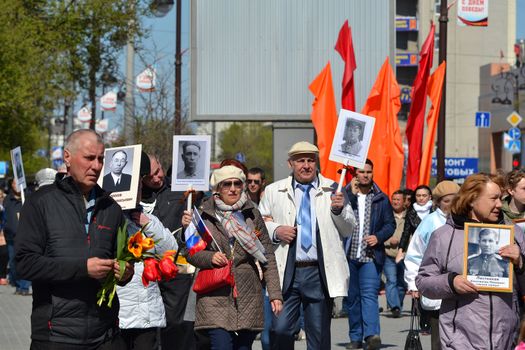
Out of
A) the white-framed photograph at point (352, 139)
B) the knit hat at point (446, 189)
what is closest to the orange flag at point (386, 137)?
the white-framed photograph at point (352, 139)

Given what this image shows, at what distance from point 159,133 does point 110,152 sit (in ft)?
69.7

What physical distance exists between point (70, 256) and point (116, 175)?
2.06 m

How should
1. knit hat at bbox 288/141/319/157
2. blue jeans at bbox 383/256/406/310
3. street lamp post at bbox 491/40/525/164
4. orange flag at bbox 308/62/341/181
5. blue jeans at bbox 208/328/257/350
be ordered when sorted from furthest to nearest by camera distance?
street lamp post at bbox 491/40/525/164 → orange flag at bbox 308/62/341/181 → blue jeans at bbox 383/256/406/310 → knit hat at bbox 288/141/319/157 → blue jeans at bbox 208/328/257/350

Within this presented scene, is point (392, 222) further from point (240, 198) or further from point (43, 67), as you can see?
point (43, 67)

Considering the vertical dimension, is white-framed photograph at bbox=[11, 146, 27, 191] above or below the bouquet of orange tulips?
above

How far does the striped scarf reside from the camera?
862 cm

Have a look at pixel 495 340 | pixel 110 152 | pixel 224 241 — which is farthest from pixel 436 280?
pixel 110 152

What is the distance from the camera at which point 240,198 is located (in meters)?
8.80

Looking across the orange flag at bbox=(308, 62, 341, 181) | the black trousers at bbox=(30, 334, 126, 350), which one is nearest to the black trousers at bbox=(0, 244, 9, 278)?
the orange flag at bbox=(308, 62, 341, 181)

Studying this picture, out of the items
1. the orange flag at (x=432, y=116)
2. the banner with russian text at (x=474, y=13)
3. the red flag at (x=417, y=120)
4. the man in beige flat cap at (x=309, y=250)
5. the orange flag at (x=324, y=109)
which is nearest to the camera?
the man in beige flat cap at (x=309, y=250)

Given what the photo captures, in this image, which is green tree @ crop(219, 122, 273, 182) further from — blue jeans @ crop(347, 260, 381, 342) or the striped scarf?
the striped scarf

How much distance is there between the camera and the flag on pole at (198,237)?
337 inches

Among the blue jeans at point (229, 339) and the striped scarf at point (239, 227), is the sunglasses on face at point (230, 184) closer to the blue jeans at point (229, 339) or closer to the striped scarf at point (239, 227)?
the striped scarf at point (239, 227)

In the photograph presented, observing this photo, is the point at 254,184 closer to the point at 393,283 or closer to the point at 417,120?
the point at 393,283
